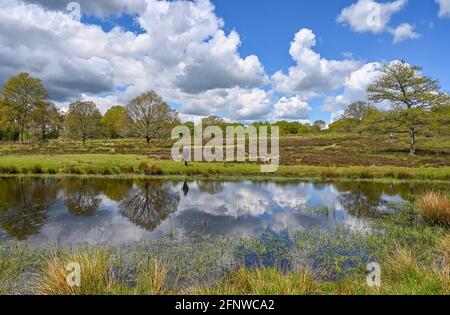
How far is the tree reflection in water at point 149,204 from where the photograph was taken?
14898mm

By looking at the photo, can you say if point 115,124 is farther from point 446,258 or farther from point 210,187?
point 446,258

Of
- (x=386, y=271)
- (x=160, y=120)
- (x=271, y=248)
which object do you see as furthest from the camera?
(x=160, y=120)

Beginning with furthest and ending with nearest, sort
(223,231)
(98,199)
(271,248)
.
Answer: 1. (98,199)
2. (223,231)
3. (271,248)

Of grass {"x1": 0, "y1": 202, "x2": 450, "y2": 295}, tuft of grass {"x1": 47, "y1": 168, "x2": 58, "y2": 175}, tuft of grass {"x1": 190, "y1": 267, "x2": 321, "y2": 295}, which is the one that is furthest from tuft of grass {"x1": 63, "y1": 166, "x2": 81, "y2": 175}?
tuft of grass {"x1": 190, "y1": 267, "x2": 321, "y2": 295}

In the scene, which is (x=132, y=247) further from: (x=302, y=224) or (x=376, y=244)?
(x=376, y=244)

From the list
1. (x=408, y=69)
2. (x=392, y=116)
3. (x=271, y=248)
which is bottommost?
(x=271, y=248)

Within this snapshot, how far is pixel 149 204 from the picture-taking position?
1853 centimetres

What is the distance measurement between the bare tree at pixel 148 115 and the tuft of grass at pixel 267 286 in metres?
62.1


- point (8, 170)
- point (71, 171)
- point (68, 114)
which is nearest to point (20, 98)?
point (68, 114)

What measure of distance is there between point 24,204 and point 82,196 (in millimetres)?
3547

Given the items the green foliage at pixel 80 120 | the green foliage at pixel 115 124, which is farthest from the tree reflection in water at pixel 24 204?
the green foliage at pixel 115 124

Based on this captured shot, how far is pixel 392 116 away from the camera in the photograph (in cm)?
4538

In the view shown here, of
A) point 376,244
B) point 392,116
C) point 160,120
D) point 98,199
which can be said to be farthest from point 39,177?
point 392,116
